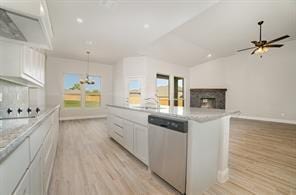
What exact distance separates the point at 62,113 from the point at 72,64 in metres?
2.40

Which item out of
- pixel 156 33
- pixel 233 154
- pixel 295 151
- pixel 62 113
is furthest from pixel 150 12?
pixel 62 113

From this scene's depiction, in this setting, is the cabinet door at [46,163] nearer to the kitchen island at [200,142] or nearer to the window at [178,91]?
the kitchen island at [200,142]

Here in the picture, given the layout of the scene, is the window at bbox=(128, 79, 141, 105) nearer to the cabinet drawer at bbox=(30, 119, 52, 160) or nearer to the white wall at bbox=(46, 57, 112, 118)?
the white wall at bbox=(46, 57, 112, 118)

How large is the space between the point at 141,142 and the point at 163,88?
237 inches

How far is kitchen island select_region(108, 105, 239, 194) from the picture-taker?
156 centimetres

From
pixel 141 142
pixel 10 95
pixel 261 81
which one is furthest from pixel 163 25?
pixel 261 81

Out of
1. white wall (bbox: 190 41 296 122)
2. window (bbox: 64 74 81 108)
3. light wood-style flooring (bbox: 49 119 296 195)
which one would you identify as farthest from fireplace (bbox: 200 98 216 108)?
window (bbox: 64 74 81 108)

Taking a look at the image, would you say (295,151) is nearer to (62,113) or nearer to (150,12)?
(150,12)

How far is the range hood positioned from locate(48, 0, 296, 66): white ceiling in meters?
2.06

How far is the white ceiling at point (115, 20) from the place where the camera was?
10.7 ft

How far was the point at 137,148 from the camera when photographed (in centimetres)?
249

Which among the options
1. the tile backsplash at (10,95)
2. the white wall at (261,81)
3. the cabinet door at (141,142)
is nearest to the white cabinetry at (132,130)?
the cabinet door at (141,142)

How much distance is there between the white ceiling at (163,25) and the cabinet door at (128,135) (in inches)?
103

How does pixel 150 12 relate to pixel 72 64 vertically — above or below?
above
